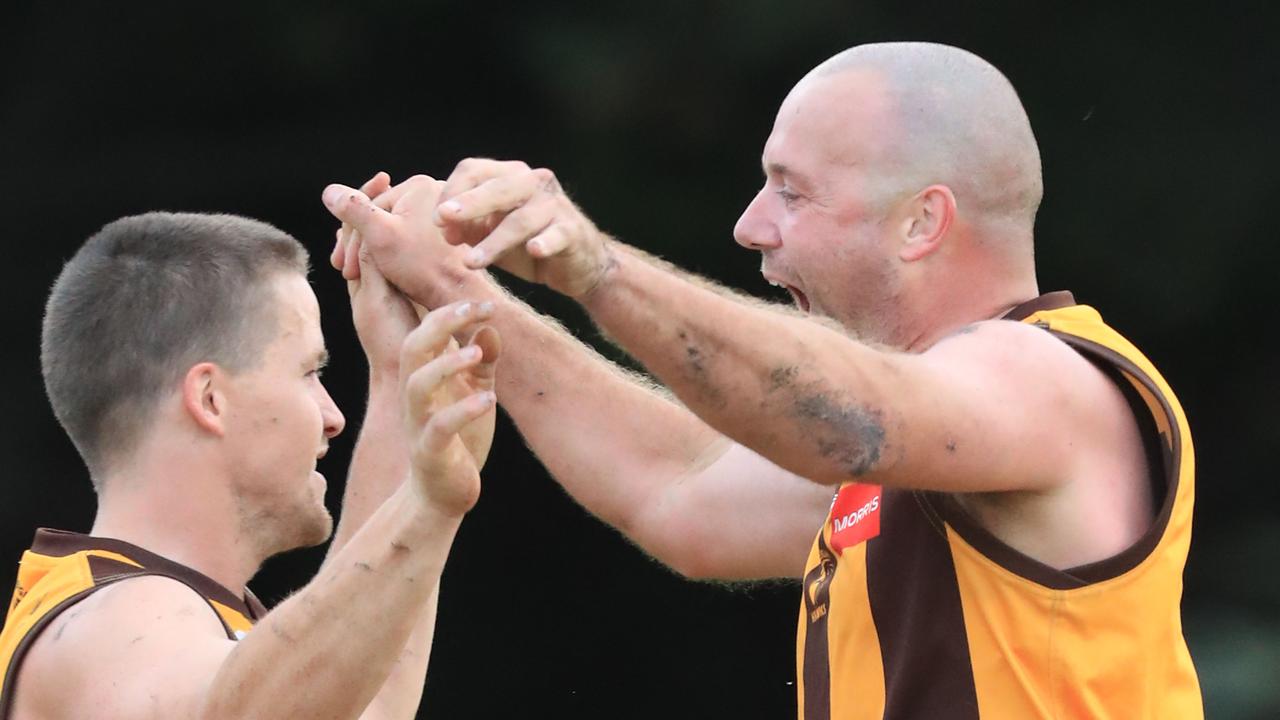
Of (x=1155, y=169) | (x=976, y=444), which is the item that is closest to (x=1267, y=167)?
(x=1155, y=169)

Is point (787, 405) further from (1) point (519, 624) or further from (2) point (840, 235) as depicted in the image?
(1) point (519, 624)

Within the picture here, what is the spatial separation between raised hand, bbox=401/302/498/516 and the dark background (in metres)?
2.73

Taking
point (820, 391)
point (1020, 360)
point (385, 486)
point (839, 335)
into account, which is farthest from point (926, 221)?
point (385, 486)

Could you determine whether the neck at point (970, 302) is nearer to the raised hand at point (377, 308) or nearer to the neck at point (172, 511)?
the raised hand at point (377, 308)

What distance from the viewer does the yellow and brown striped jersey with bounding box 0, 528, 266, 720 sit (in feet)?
9.59

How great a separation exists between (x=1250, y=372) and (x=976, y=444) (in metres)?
3.32

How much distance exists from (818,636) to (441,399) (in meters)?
0.90

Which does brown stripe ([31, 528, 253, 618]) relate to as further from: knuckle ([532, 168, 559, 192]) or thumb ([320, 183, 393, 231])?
knuckle ([532, 168, 559, 192])

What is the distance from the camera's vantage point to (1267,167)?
17.5ft

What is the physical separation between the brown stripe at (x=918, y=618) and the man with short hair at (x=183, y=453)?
2.29 feet

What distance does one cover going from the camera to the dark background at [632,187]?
16.9ft

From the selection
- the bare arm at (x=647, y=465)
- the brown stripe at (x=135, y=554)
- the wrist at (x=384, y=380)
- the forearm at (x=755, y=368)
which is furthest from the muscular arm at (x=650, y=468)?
the forearm at (x=755, y=368)

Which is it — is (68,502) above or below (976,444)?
below

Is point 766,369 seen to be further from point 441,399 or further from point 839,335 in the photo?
point 441,399
